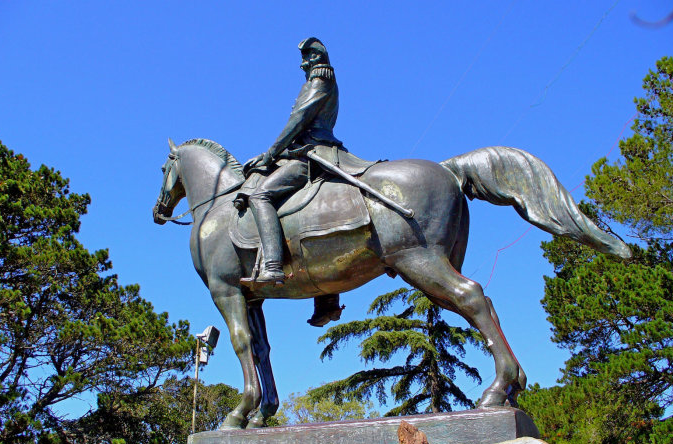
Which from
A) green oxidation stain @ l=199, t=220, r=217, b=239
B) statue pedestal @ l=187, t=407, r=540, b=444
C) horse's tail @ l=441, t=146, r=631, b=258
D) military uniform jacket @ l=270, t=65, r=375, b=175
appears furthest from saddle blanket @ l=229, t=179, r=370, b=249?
statue pedestal @ l=187, t=407, r=540, b=444

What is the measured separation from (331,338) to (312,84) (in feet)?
52.8

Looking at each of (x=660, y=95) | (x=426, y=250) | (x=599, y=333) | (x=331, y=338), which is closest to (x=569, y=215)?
(x=426, y=250)

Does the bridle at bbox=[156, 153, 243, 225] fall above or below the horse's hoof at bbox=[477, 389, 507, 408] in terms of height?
above

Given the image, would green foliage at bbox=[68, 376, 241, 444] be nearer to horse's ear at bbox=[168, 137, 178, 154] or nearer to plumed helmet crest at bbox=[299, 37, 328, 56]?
horse's ear at bbox=[168, 137, 178, 154]

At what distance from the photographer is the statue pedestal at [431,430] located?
4465 millimetres

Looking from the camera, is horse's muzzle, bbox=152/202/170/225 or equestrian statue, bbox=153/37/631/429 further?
horse's muzzle, bbox=152/202/170/225

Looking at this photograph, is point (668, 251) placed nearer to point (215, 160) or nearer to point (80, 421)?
point (215, 160)

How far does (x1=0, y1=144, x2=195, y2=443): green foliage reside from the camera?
58.4 ft

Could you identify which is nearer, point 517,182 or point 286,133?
point 517,182

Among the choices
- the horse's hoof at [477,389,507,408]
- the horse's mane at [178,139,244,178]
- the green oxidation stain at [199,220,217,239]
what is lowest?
the horse's hoof at [477,389,507,408]

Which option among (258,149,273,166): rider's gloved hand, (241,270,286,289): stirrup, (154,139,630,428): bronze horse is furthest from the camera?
(258,149,273,166): rider's gloved hand

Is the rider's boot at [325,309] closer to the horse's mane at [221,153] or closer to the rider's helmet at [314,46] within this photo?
the horse's mane at [221,153]

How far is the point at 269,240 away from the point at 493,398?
2.21 metres

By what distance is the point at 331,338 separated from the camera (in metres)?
21.5
